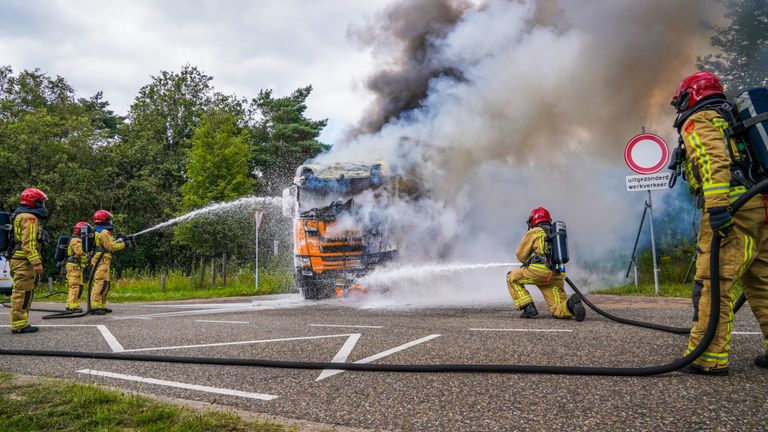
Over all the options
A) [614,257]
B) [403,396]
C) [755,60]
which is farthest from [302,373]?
[755,60]

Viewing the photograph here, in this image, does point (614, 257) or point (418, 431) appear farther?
point (614, 257)

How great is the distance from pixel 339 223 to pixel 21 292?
5.47m

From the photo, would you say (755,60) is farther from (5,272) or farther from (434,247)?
(5,272)

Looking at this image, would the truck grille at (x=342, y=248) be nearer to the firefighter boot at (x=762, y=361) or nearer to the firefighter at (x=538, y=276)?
the firefighter at (x=538, y=276)

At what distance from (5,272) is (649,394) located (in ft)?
65.8

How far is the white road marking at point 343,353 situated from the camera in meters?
3.75

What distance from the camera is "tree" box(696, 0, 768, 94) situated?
12605 millimetres

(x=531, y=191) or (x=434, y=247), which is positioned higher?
(x=531, y=191)

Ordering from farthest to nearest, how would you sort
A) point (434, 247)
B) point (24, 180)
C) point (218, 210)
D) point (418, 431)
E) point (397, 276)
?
point (24, 180)
point (218, 210)
point (434, 247)
point (397, 276)
point (418, 431)

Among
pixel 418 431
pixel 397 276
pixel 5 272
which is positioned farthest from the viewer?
pixel 5 272

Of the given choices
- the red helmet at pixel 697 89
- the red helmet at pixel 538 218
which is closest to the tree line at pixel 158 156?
the red helmet at pixel 538 218

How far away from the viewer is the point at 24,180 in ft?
76.4

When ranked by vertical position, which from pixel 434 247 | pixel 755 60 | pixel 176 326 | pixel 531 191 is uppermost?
pixel 755 60

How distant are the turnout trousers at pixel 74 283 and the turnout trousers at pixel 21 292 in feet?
8.93
